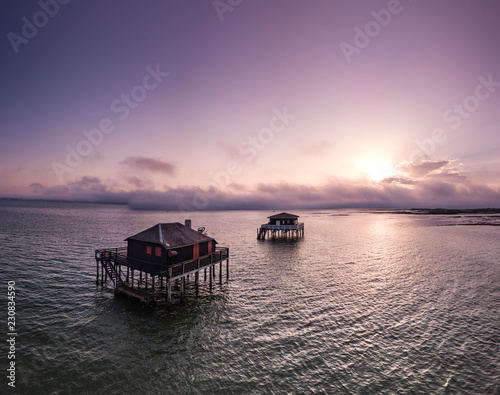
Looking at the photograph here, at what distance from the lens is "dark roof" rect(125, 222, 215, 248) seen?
25469mm

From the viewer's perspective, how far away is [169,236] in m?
26.3

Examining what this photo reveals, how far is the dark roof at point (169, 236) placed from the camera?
83.6 ft

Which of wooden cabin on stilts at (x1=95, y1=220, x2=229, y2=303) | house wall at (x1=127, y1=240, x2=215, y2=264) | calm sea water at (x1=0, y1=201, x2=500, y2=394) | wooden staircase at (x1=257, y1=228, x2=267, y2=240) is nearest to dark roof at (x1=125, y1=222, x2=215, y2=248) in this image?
wooden cabin on stilts at (x1=95, y1=220, x2=229, y2=303)

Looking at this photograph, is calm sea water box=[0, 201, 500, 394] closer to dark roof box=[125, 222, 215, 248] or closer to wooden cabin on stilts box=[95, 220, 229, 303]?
wooden cabin on stilts box=[95, 220, 229, 303]

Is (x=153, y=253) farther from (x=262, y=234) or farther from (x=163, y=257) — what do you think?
(x=262, y=234)

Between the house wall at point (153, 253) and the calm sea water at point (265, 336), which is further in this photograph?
the house wall at point (153, 253)

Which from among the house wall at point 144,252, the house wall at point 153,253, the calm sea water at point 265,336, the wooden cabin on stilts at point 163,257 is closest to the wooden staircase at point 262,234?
the calm sea water at point 265,336

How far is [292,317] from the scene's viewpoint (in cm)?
2223

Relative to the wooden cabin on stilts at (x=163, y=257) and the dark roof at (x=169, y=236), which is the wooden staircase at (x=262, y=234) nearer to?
the wooden cabin on stilts at (x=163, y=257)

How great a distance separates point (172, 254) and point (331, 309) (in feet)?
56.2

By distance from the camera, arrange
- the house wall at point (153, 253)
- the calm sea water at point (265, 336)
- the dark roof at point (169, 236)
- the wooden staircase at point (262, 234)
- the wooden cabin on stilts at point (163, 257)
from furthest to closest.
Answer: the wooden staircase at point (262, 234), the dark roof at point (169, 236), the house wall at point (153, 253), the wooden cabin on stilts at point (163, 257), the calm sea water at point (265, 336)

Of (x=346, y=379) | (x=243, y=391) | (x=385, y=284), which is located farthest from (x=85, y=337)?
→ (x=385, y=284)

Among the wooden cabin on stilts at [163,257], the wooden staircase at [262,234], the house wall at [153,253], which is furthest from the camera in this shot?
the wooden staircase at [262,234]

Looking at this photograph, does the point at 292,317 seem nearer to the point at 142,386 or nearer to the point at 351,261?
the point at 142,386
